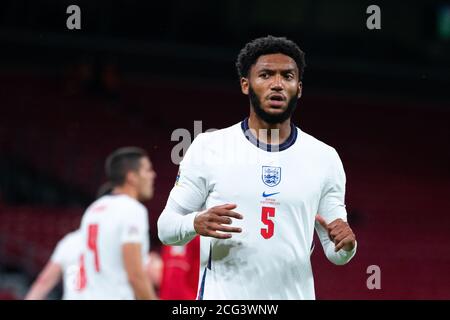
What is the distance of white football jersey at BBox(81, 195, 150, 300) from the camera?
607cm

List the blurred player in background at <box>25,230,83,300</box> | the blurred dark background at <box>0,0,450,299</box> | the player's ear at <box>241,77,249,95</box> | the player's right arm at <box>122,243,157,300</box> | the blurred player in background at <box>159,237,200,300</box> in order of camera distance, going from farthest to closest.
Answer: the blurred dark background at <box>0,0,450,299</box>
the blurred player in background at <box>25,230,83,300</box>
the blurred player in background at <box>159,237,200,300</box>
the player's right arm at <box>122,243,157,300</box>
the player's ear at <box>241,77,249,95</box>

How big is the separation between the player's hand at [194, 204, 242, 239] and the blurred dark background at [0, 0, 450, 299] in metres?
A: 9.87

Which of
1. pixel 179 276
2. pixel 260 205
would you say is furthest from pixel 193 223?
pixel 179 276

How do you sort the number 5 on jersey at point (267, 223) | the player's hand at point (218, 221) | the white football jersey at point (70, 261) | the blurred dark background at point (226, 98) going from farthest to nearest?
1. the blurred dark background at point (226, 98)
2. the white football jersey at point (70, 261)
3. the number 5 on jersey at point (267, 223)
4. the player's hand at point (218, 221)

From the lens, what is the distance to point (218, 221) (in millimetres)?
3494

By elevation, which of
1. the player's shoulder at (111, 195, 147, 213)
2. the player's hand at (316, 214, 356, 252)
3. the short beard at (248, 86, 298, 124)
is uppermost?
the short beard at (248, 86, 298, 124)

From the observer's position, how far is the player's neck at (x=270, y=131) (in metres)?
3.84

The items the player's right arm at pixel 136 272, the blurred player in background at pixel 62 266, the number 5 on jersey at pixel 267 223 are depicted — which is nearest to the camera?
the number 5 on jersey at pixel 267 223

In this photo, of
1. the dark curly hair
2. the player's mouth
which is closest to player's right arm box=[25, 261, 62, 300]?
the dark curly hair

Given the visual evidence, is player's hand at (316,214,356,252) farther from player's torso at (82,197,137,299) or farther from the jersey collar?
player's torso at (82,197,137,299)

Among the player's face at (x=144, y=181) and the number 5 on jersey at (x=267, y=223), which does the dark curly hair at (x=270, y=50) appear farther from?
the player's face at (x=144, y=181)

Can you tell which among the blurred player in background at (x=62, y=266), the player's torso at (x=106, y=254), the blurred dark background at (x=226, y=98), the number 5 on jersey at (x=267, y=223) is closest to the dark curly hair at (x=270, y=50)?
the number 5 on jersey at (x=267, y=223)

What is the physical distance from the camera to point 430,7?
1850 cm

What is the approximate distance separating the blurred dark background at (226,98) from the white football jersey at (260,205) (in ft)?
31.6
